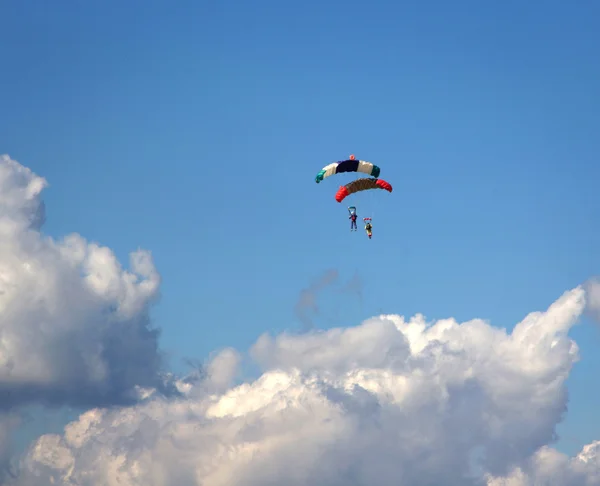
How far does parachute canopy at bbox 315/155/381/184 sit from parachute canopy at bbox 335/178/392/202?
8.91 ft

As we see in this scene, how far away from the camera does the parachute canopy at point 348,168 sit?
18612 cm

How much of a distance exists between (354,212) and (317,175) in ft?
38.1

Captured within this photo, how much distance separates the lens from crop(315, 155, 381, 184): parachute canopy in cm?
18612

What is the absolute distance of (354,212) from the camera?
193750 mm

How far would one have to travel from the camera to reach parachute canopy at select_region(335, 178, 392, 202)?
624ft

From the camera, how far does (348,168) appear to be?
187m

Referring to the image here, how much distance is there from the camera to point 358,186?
191125 millimetres

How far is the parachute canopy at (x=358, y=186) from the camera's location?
624 feet

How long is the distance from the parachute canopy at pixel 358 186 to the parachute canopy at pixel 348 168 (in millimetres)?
2714

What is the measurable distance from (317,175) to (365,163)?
27.6 feet

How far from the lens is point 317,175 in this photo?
611 feet

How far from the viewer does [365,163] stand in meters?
187

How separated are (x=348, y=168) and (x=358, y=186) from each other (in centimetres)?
524
